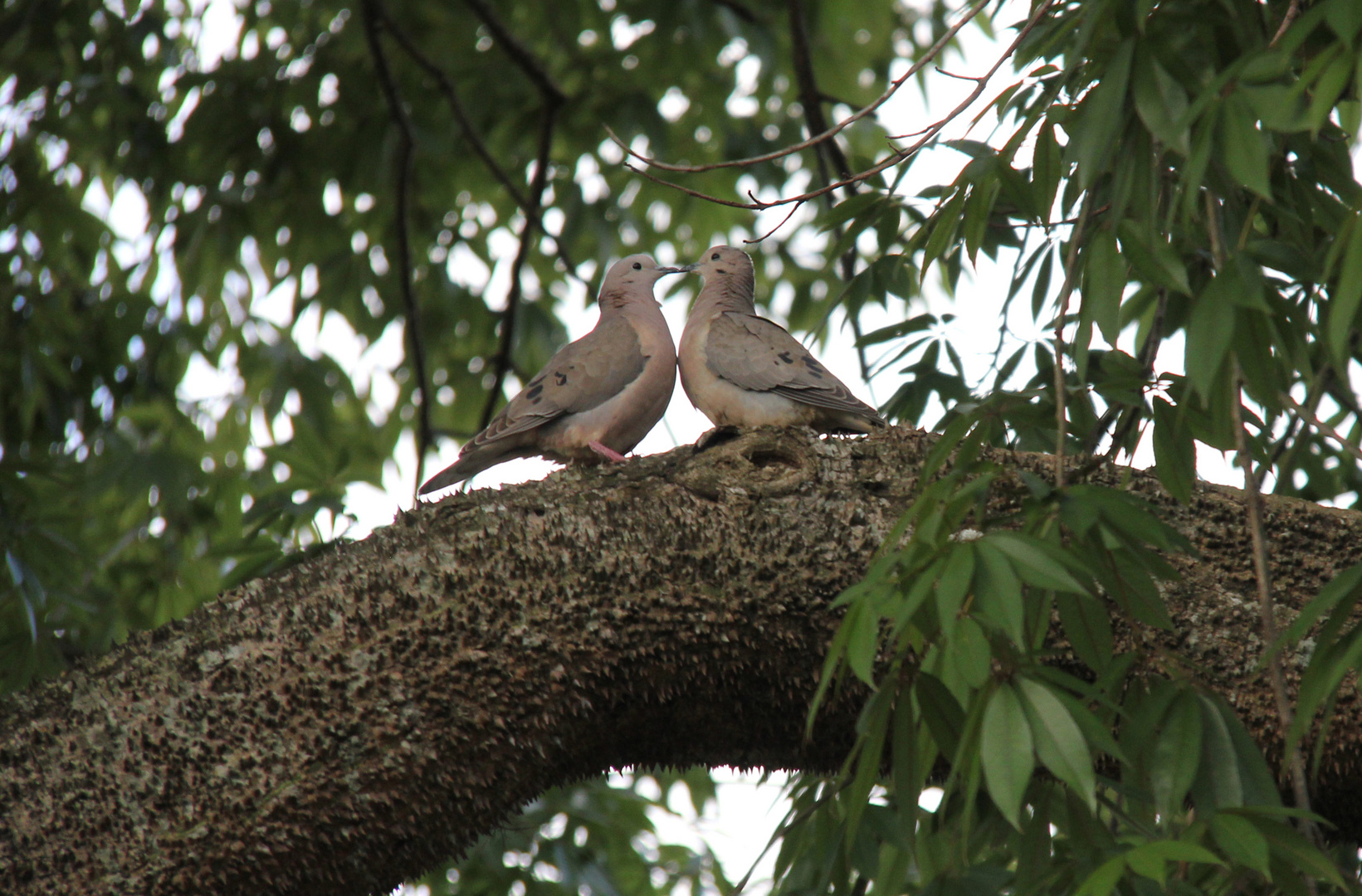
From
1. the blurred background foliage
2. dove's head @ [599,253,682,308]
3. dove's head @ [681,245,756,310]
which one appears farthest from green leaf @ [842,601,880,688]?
dove's head @ [599,253,682,308]

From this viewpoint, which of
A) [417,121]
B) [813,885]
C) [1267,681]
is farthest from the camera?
[417,121]

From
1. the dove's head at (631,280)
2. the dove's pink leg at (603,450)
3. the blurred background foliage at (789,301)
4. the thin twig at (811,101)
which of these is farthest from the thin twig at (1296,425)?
the dove's head at (631,280)

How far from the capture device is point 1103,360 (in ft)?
6.46

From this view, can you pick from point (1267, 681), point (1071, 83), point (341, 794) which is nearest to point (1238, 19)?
point (1071, 83)

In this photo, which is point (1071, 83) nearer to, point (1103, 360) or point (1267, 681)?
point (1103, 360)

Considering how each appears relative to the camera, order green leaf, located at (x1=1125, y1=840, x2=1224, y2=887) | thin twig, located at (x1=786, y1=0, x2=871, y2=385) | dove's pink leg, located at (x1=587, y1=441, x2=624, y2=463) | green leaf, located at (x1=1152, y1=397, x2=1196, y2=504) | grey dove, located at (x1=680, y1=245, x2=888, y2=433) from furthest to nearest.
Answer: thin twig, located at (x1=786, y1=0, x2=871, y2=385) < dove's pink leg, located at (x1=587, y1=441, x2=624, y2=463) < grey dove, located at (x1=680, y1=245, x2=888, y2=433) < green leaf, located at (x1=1152, y1=397, x2=1196, y2=504) < green leaf, located at (x1=1125, y1=840, x2=1224, y2=887)

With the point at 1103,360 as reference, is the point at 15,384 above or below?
above

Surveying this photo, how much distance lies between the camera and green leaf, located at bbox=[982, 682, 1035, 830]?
4.49 feet

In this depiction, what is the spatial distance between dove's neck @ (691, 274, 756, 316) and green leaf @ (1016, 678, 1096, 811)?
2.52m

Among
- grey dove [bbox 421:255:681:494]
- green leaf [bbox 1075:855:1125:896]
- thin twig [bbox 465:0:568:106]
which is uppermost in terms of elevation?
thin twig [bbox 465:0:568:106]

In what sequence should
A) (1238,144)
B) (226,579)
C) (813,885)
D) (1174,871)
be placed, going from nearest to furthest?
(1238,144)
(1174,871)
(813,885)
(226,579)

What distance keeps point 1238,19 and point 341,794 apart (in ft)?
6.22

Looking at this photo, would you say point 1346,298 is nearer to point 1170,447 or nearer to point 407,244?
point 1170,447

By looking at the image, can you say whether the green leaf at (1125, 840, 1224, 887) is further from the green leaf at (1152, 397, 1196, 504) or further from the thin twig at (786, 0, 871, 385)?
the thin twig at (786, 0, 871, 385)
